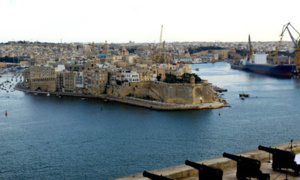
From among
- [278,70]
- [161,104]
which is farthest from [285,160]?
[278,70]

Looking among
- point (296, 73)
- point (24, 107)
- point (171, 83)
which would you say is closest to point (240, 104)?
point (171, 83)

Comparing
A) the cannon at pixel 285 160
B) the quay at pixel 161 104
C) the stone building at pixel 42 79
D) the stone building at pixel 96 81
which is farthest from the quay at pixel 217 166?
the stone building at pixel 42 79

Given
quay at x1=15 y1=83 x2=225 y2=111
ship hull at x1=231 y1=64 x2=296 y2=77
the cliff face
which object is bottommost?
quay at x1=15 y1=83 x2=225 y2=111

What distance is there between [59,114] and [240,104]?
4.50 metres

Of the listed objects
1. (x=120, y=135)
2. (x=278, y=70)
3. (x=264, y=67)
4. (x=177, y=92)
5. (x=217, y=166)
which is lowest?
(x=120, y=135)

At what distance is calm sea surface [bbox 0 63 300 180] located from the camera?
4.93 metres

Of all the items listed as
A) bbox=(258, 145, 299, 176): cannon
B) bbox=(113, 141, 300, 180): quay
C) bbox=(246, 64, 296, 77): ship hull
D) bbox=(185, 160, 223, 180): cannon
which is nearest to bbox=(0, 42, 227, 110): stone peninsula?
bbox=(113, 141, 300, 180): quay

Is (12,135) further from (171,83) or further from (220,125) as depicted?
(171,83)

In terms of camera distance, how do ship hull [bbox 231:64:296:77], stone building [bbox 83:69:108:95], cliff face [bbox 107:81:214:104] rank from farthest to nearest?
ship hull [bbox 231:64:296:77], stone building [bbox 83:69:108:95], cliff face [bbox 107:81:214:104]

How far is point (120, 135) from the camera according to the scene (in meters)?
6.57

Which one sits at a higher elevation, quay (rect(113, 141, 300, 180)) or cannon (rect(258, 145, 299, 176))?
cannon (rect(258, 145, 299, 176))

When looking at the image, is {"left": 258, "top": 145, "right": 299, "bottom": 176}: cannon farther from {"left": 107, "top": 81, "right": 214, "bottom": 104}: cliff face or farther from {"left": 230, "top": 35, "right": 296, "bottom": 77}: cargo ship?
{"left": 230, "top": 35, "right": 296, "bottom": 77}: cargo ship

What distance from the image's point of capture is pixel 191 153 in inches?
213

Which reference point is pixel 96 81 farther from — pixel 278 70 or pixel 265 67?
pixel 265 67
